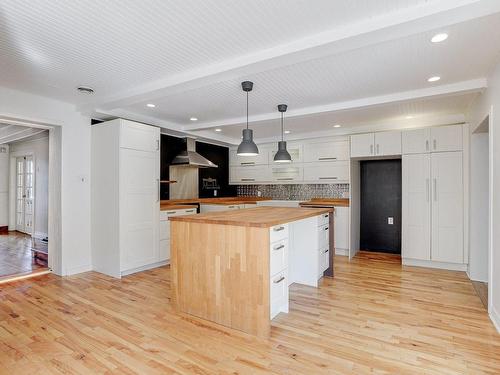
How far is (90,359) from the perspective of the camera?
1999 mm

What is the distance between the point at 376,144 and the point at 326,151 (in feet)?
3.50

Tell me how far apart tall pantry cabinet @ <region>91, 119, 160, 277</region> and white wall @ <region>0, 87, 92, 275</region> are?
101 millimetres

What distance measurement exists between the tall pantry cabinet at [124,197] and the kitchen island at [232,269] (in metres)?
1.53

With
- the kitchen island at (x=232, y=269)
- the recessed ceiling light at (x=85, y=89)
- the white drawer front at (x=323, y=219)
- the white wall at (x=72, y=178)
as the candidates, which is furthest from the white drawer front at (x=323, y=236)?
the white wall at (x=72, y=178)

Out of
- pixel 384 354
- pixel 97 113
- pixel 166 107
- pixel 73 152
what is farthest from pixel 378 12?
pixel 73 152

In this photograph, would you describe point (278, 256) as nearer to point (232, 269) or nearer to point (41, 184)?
point (232, 269)

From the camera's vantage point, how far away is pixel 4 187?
7.43 metres

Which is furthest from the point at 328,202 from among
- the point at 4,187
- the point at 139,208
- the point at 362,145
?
the point at 4,187

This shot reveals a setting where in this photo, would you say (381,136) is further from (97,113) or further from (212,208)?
(97,113)

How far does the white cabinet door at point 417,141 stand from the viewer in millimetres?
4309

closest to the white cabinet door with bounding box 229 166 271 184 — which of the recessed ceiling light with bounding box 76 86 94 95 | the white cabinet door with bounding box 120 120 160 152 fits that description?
the white cabinet door with bounding box 120 120 160 152

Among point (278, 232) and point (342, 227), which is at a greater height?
point (278, 232)

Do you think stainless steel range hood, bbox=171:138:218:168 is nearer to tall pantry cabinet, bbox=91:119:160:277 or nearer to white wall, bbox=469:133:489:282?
tall pantry cabinet, bbox=91:119:160:277

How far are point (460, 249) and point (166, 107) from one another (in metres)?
4.64
